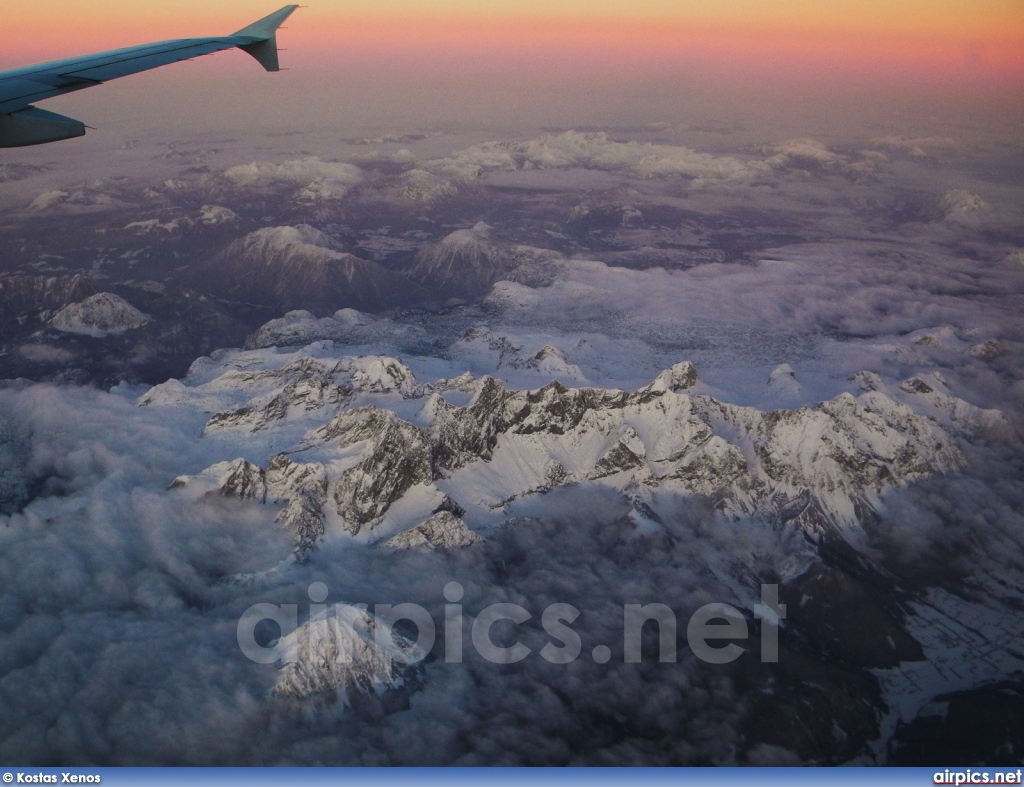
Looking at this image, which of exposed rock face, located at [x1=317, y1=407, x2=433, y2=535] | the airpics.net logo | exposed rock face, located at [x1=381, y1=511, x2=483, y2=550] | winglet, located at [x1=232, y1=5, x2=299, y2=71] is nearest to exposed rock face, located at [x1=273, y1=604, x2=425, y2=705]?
the airpics.net logo

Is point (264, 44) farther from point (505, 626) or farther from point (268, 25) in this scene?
point (505, 626)

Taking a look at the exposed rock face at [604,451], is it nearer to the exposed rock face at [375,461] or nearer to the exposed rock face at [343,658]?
the exposed rock face at [375,461]

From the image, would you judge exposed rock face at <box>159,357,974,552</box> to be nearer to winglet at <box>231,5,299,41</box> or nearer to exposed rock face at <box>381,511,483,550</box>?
exposed rock face at <box>381,511,483,550</box>

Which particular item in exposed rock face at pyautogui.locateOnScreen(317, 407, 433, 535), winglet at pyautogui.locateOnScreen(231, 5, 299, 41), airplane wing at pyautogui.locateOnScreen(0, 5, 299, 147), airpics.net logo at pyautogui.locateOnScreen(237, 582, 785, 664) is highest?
winglet at pyautogui.locateOnScreen(231, 5, 299, 41)

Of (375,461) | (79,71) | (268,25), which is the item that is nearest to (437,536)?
(375,461)

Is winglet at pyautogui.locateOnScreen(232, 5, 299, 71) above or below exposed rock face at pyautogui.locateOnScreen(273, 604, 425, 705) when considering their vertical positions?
above

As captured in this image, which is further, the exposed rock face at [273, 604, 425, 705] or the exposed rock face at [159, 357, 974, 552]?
the exposed rock face at [159, 357, 974, 552]
